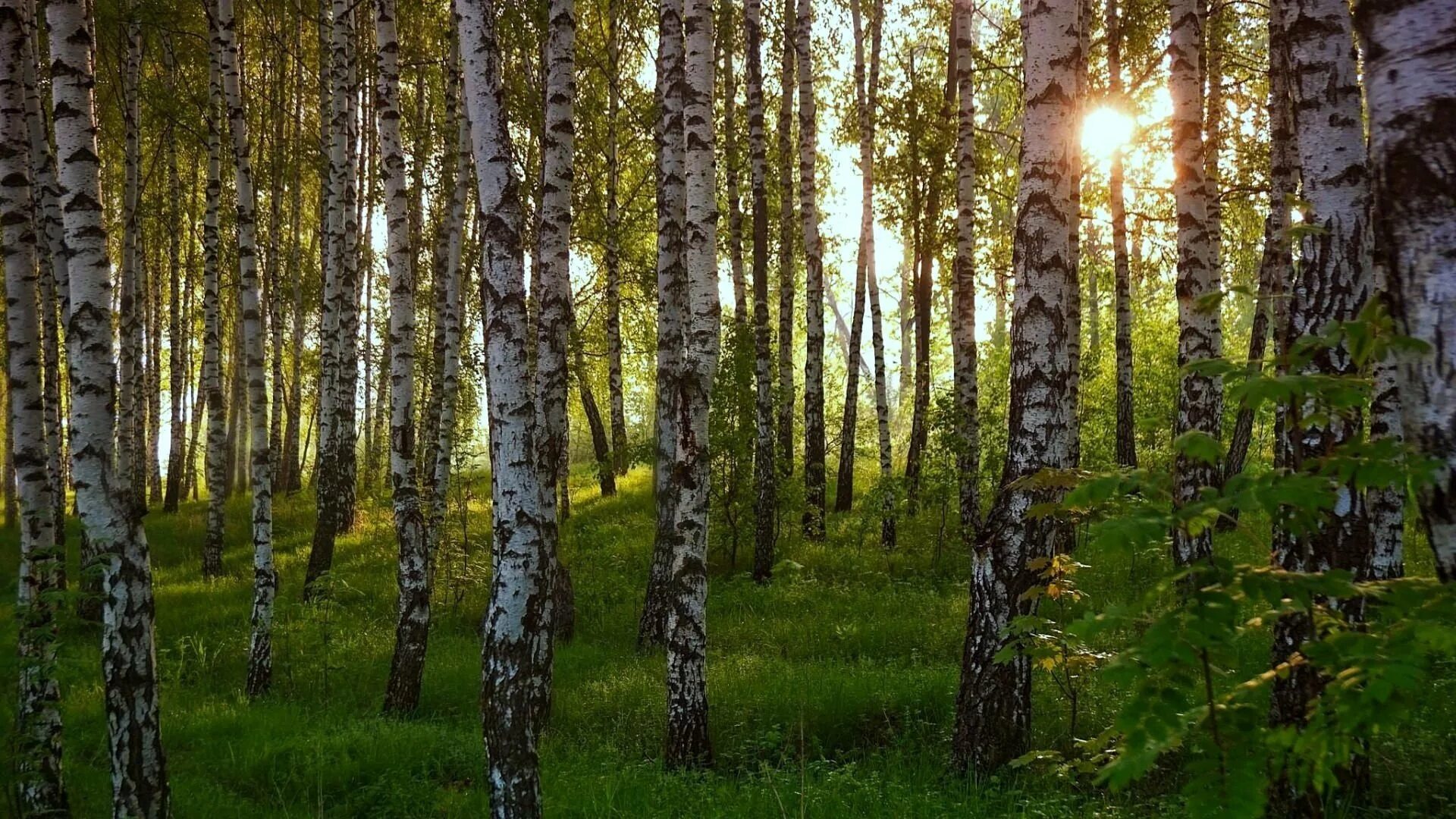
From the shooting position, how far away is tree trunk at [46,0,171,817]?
189 inches

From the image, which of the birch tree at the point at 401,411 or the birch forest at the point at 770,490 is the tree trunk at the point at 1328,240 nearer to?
the birch forest at the point at 770,490

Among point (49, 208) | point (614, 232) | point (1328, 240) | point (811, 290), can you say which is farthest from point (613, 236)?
point (1328, 240)

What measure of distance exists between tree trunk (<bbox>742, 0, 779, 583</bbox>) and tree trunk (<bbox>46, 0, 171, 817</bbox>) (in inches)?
334

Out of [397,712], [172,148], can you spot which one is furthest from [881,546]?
[172,148]

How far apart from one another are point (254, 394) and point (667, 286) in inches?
174

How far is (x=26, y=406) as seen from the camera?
5.50 m

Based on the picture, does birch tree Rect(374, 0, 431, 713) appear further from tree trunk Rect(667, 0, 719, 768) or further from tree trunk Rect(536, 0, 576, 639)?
tree trunk Rect(667, 0, 719, 768)

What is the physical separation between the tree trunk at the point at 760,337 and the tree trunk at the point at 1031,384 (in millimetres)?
7231

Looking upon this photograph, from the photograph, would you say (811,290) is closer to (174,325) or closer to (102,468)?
(102,468)

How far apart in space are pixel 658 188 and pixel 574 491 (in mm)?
13728

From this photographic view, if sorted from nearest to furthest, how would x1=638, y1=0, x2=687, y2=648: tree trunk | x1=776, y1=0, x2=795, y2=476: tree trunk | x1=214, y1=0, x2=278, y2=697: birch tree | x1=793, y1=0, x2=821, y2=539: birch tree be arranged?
x1=214, y1=0, x2=278, y2=697: birch tree < x1=638, y1=0, x2=687, y2=648: tree trunk < x1=793, y1=0, x2=821, y2=539: birch tree < x1=776, y1=0, x2=795, y2=476: tree trunk

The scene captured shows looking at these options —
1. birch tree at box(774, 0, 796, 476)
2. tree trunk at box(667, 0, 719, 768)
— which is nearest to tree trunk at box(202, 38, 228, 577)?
tree trunk at box(667, 0, 719, 768)

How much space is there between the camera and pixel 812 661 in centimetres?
866

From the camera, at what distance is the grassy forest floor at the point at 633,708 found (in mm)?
5113
